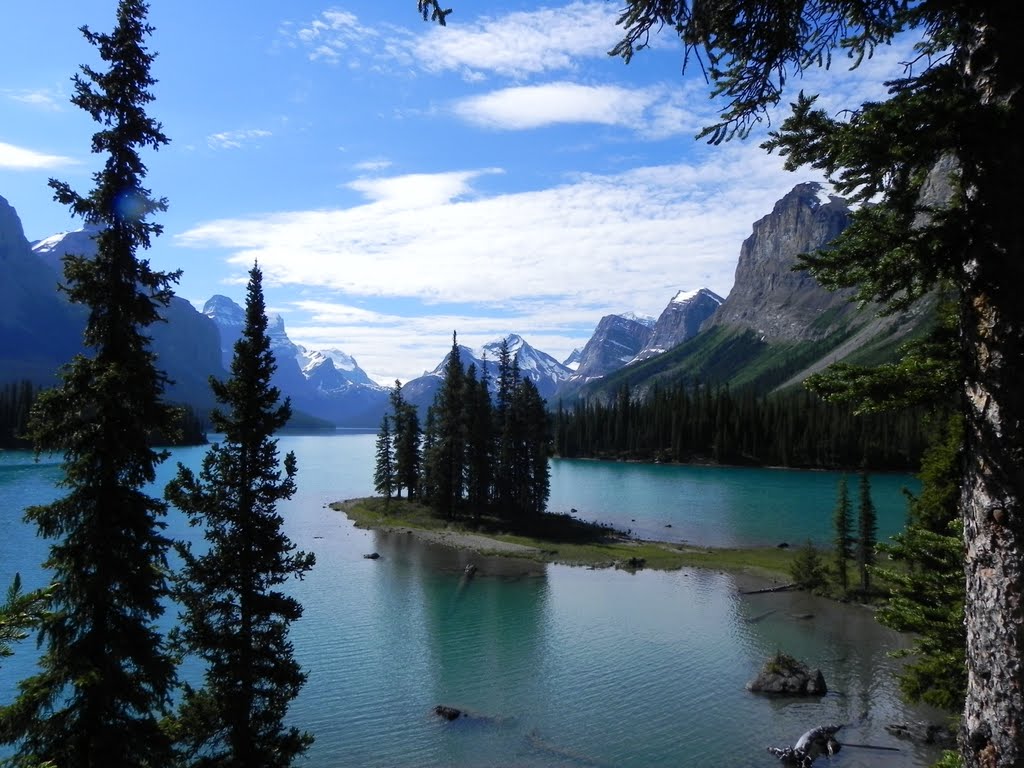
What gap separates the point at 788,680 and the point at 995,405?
103 ft

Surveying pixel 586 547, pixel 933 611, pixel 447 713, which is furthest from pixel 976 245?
pixel 586 547

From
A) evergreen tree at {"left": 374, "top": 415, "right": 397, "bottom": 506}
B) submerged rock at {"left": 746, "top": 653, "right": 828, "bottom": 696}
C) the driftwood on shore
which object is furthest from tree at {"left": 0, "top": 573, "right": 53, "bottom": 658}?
evergreen tree at {"left": 374, "top": 415, "right": 397, "bottom": 506}

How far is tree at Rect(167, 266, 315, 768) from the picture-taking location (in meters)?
18.6

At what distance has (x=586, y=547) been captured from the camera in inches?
2611

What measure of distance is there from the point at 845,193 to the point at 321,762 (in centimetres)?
2720

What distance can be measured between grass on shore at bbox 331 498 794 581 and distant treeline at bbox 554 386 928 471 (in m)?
101

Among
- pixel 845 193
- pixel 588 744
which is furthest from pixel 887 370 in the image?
pixel 588 744

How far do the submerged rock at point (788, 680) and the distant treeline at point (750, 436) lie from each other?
131 metres

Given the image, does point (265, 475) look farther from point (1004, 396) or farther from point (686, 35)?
point (1004, 396)

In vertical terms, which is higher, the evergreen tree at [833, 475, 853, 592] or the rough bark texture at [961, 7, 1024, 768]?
the rough bark texture at [961, 7, 1024, 768]

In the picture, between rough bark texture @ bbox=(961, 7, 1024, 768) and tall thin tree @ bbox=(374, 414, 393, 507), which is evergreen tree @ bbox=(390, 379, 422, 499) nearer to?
tall thin tree @ bbox=(374, 414, 393, 507)

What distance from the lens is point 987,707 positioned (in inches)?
242

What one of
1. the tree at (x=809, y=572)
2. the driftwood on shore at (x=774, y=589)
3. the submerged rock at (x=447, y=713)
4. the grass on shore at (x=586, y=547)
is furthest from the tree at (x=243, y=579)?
the grass on shore at (x=586, y=547)

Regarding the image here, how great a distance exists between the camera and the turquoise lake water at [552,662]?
27781mm
